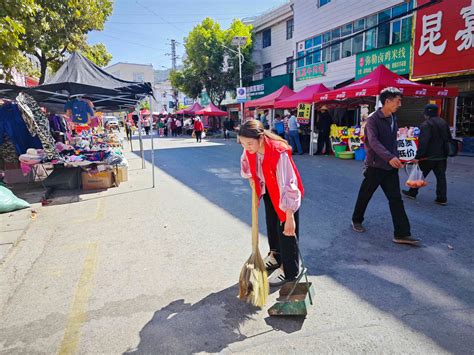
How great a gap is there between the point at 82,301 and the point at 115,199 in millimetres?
4050

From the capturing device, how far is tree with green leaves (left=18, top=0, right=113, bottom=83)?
11.0 m

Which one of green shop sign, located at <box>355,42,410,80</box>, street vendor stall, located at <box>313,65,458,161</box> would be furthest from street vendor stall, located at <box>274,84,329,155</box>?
green shop sign, located at <box>355,42,410,80</box>

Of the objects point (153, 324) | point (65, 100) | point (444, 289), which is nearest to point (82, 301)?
point (153, 324)

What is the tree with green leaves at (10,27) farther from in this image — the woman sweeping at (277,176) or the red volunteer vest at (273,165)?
the red volunteer vest at (273,165)

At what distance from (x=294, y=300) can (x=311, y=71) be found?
18.8 metres

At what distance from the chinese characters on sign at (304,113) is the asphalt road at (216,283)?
811 cm

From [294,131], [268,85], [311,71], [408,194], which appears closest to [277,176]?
[408,194]

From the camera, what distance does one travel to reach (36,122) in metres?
7.08

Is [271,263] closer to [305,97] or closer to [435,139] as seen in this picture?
[435,139]

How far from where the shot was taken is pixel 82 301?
9.91 feet

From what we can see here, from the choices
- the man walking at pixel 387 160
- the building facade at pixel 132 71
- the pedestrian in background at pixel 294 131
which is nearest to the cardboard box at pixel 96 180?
the man walking at pixel 387 160

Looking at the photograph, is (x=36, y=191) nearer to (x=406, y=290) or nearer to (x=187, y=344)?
(x=187, y=344)

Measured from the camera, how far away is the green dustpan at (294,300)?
262 centimetres

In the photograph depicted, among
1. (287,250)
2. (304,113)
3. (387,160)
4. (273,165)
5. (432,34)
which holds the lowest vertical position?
(287,250)
